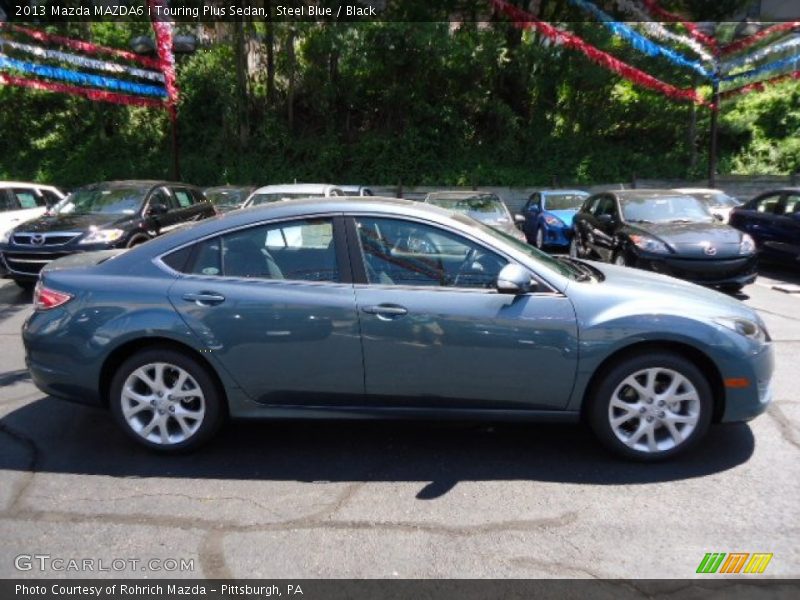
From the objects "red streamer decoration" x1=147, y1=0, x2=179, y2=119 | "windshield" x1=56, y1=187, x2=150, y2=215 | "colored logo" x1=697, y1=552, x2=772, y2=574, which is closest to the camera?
"colored logo" x1=697, y1=552, x2=772, y2=574

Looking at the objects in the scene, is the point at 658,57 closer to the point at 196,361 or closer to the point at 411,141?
the point at 411,141

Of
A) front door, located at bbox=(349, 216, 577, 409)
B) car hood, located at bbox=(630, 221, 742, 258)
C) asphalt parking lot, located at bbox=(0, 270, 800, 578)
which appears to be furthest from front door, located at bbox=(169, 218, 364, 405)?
car hood, located at bbox=(630, 221, 742, 258)

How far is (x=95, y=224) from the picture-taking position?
889 cm

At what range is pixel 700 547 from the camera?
294 cm

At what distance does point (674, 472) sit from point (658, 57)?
1889 centimetres

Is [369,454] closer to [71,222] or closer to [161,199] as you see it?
[71,222]

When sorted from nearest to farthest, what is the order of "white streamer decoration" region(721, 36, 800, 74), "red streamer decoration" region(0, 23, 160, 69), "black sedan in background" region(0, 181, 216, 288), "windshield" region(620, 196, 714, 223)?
1. "black sedan in background" region(0, 181, 216, 288)
2. "windshield" region(620, 196, 714, 223)
3. "red streamer decoration" region(0, 23, 160, 69)
4. "white streamer decoration" region(721, 36, 800, 74)

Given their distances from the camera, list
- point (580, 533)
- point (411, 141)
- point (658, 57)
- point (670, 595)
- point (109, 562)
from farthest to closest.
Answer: point (411, 141), point (658, 57), point (580, 533), point (109, 562), point (670, 595)

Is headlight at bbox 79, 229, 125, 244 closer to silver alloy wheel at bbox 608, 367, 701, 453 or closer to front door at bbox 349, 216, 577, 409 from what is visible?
front door at bbox 349, 216, 577, 409

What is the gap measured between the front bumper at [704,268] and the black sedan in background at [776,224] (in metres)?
2.63

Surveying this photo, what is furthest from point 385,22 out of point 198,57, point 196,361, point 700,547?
point 700,547

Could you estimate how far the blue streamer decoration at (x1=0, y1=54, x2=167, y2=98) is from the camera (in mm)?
16172

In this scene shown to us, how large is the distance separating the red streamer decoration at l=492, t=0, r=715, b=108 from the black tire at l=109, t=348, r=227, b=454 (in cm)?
1760
